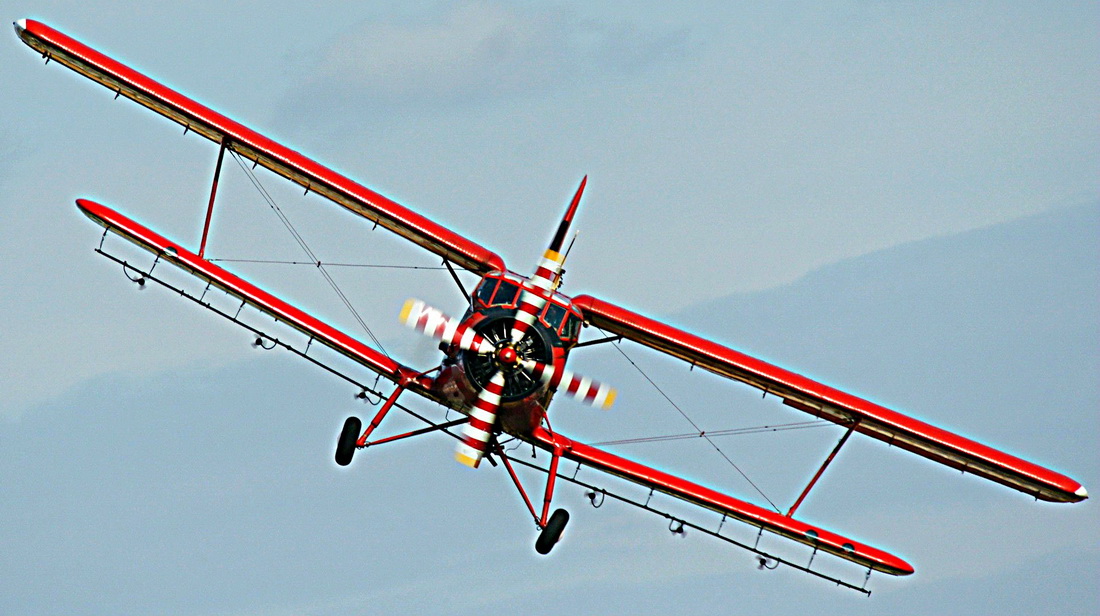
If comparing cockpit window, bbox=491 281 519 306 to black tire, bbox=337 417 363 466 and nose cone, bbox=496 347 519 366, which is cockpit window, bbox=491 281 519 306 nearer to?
nose cone, bbox=496 347 519 366

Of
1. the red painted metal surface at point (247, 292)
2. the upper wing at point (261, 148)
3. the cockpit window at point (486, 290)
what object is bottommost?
the red painted metal surface at point (247, 292)

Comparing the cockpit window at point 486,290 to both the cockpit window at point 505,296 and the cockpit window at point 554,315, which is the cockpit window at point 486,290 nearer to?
the cockpit window at point 505,296

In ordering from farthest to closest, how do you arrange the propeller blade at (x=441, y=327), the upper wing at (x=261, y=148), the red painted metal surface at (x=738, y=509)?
the red painted metal surface at (x=738, y=509), the upper wing at (x=261, y=148), the propeller blade at (x=441, y=327)

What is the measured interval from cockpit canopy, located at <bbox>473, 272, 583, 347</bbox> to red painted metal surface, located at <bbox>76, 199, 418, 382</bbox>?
2548mm

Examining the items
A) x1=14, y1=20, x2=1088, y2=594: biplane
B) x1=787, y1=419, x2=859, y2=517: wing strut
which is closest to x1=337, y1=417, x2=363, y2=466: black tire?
x1=14, y1=20, x2=1088, y2=594: biplane

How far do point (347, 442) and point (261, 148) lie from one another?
20.1ft

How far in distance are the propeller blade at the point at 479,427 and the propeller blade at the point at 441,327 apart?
86 cm

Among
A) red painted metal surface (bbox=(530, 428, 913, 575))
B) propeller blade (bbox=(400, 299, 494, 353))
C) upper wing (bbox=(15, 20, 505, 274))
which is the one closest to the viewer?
propeller blade (bbox=(400, 299, 494, 353))

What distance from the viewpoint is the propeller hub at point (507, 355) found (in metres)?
33.0

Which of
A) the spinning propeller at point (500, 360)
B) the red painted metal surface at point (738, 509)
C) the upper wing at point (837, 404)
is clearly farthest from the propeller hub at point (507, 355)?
the red painted metal surface at point (738, 509)

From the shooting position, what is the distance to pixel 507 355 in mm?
33000

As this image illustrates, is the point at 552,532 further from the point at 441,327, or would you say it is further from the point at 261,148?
the point at 261,148

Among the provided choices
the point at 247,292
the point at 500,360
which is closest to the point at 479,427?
the point at 500,360

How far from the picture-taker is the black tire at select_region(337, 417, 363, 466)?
34.3 m
